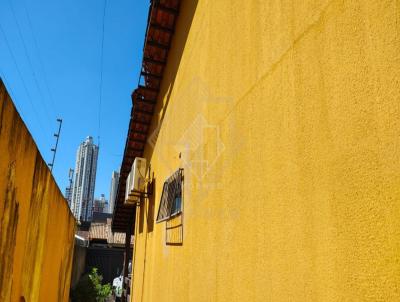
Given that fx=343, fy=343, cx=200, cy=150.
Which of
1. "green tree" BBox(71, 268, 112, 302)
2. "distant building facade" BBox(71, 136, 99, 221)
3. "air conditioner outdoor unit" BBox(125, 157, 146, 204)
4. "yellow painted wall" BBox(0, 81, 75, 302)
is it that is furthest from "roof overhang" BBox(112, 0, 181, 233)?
"distant building facade" BBox(71, 136, 99, 221)

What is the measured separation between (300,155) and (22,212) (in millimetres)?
2495

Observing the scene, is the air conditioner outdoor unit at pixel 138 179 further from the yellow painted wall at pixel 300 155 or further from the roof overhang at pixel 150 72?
the yellow painted wall at pixel 300 155

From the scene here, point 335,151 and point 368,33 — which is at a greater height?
point 368,33

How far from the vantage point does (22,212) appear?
9.84 feet

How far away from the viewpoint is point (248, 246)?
217 centimetres

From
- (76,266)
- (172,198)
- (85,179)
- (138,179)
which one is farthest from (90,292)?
(85,179)

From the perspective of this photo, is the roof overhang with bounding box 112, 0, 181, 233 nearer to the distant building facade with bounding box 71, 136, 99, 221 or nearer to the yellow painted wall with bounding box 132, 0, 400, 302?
the yellow painted wall with bounding box 132, 0, 400, 302

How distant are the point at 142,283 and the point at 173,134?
11.6 ft

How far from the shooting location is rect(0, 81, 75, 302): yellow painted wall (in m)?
2.46

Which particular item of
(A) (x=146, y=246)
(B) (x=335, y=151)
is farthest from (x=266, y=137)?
(A) (x=146, y=246)

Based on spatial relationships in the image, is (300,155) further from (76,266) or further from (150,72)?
(76,266)

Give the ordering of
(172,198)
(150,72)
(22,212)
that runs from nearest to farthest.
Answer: (22,212) → (172,198) → (150,72)

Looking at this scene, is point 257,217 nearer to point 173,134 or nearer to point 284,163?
point 284,163

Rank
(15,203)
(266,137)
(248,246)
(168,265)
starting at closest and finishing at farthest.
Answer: (266,137) < (248,246) < (15,203) < (168,265)
